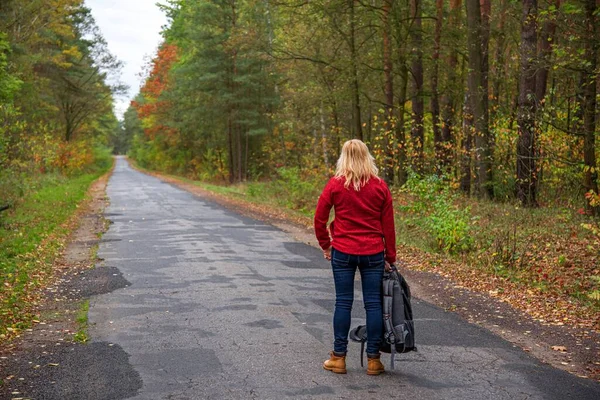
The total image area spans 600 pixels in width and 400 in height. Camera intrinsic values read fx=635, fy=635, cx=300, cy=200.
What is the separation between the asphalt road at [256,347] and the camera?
5.22 m

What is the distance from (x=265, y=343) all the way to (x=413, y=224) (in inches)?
397

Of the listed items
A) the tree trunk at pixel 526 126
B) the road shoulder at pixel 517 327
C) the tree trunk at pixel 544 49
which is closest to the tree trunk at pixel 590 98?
the tree trunk at pixel 526 126

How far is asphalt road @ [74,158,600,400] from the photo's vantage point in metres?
5.22

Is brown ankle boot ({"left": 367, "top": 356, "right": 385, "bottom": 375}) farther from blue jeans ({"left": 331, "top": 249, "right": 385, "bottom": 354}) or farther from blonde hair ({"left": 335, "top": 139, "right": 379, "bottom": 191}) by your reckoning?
blonde hair ({"left": 335, "top": 139, "right": 379, "bottom": 191})

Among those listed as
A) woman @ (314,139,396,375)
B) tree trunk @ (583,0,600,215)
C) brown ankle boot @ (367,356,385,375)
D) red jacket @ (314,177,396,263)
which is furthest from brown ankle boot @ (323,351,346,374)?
tree trunk @ (583,0,600,215)

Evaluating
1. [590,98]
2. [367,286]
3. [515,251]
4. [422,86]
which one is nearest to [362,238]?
[367,286]

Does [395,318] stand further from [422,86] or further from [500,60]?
[422,86]

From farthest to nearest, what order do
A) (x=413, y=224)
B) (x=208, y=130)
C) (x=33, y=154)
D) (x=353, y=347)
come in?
(x=208, y=130)
(x=33, y=154)
(x=413, y=224)
(x=353, y=347)

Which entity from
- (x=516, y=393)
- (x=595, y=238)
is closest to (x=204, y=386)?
(x=516, y=393)

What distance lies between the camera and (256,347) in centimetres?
640

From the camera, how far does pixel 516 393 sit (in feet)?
16.9

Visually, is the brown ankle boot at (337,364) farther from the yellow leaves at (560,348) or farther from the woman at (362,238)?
the yellow leaves at (560,348)

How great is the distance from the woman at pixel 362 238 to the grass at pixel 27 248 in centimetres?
386

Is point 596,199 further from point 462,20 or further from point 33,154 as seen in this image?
point 33,154
